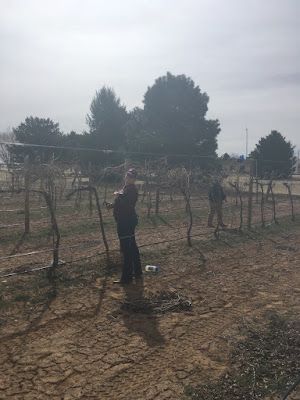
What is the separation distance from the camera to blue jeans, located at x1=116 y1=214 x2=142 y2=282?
5.09m

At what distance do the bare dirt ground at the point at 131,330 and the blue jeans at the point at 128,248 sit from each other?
8.2 inches

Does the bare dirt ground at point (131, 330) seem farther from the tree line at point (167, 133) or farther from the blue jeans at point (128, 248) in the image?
the tree line at point (167, 133)

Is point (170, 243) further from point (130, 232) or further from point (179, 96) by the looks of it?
point (179, 96)

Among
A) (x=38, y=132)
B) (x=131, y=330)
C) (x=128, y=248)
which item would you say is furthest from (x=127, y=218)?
(x=38, y=132)

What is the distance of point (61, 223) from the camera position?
9.74 meters

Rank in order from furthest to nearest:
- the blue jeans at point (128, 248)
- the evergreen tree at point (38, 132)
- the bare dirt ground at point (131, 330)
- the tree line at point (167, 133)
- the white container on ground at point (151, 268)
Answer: the evergreen tree at point (38, 132) < the tree line at point (167, 133) < the white container on ground at point (151, 268) < the blue jeans at point (128, 248) < the bare dirt ground at point (131, 330)

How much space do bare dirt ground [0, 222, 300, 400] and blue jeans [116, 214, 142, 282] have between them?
21cm

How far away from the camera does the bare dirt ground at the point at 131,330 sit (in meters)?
2.79

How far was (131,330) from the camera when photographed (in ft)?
12.1

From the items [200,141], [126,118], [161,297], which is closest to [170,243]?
[161,297]

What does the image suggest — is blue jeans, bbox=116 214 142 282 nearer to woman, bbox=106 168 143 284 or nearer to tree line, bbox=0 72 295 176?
woman, bbox=106 168 143 284

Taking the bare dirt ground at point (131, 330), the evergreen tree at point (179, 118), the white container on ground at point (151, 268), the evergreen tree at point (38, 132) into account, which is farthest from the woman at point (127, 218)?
the evergreen tree at point (38, 132)

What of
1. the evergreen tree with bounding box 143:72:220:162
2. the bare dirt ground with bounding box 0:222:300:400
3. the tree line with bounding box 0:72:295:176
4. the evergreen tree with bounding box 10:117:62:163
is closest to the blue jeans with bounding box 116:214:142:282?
the bare dirt ground with bounding box 0:222:300:400

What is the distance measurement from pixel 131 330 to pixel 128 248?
158 centimetres
